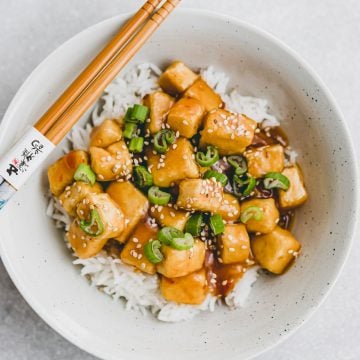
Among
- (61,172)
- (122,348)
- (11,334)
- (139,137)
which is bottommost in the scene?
(11,334)

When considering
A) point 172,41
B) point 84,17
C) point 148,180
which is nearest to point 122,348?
point 148,180

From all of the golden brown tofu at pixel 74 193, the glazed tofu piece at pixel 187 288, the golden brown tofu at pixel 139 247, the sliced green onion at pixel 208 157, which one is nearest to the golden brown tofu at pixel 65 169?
the golden brown tofu at pixel 74 193

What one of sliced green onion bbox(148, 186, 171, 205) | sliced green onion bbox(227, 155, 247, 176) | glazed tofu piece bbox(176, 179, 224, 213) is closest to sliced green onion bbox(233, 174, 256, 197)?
sliced green onion bbox(227, 155, 247, 176)

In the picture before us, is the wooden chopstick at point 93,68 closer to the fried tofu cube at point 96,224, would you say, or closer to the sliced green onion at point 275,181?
the fried tofu cube at point 96,224

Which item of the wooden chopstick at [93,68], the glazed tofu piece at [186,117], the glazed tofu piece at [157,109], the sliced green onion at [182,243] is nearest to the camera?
the wooden chopstick at [93,68]

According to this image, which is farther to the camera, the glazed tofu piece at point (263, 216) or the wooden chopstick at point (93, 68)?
the glazed tofu piece at point (263, 216)

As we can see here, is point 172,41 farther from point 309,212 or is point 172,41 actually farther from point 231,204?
point 309,212
